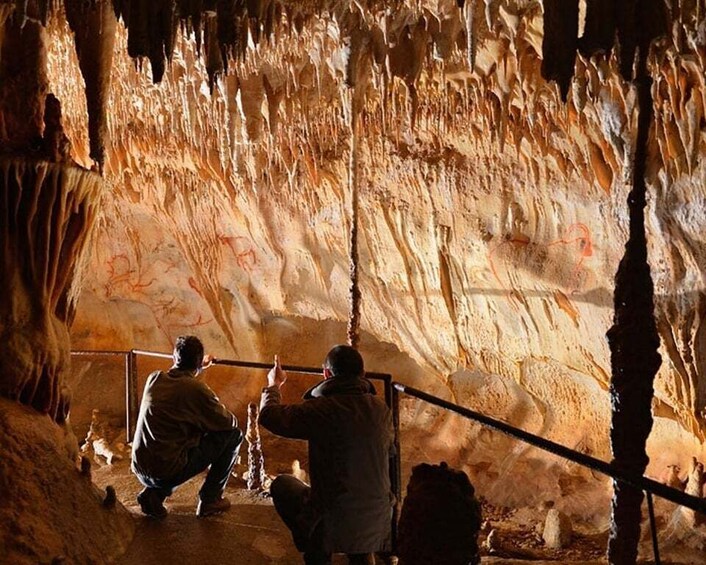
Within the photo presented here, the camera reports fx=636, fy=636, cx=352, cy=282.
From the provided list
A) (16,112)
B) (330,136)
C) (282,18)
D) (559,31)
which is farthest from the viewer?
(330,136)

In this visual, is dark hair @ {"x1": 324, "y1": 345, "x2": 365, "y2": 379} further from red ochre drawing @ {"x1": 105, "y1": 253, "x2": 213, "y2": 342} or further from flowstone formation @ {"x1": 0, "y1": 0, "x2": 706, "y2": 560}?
red ochre drawing @ {"x1": 105, "y1": 253, "x2": 213, "y2": 342}

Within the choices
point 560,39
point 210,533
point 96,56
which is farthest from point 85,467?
point 560,39

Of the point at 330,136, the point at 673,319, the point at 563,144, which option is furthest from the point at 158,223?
the point at 673,319

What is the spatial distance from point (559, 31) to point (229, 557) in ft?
10.4

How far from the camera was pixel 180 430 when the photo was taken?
353 cm

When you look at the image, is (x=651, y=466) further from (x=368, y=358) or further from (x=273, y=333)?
(x=273, y=333)

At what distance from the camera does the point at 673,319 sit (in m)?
5.85

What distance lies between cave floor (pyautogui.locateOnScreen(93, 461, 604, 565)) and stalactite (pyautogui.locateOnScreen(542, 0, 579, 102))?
273 centimetres

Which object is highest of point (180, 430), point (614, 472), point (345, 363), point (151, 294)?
point (151, 294)

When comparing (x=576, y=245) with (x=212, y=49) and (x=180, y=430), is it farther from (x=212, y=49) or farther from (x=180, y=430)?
(x=180, y=430)

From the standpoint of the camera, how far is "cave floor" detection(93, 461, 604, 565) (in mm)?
3314

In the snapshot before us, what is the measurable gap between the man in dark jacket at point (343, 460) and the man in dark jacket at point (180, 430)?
788mm

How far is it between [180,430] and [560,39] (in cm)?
286

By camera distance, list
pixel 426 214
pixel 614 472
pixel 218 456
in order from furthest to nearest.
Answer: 1. pixel 426 214
2. pixel 218 456
3. pixel 614 472
